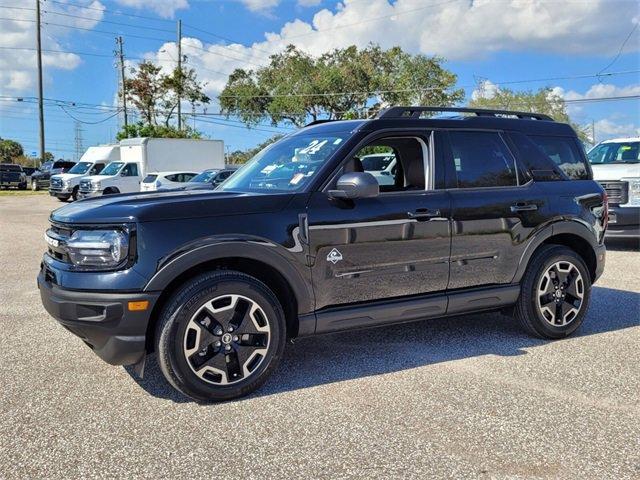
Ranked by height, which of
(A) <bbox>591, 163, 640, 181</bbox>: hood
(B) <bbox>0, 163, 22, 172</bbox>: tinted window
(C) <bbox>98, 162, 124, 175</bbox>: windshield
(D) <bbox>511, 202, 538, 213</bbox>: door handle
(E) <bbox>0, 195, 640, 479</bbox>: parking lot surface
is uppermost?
(B) <bbox>0, 163, 22, 172</bbox>: tinted window

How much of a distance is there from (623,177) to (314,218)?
8457mm

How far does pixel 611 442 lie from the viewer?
3197 millimetres

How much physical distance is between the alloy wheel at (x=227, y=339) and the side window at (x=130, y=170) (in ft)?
78.9

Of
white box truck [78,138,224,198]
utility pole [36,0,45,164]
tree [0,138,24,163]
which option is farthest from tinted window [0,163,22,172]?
tree [0,138,24,163]

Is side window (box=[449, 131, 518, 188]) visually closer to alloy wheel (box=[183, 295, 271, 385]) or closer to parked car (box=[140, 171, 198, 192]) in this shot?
alloy wheel (box=[183, 295, 271, 385])

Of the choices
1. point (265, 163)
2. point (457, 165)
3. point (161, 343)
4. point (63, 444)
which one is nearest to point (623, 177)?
point (457, 165)

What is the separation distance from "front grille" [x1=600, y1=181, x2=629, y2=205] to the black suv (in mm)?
5505

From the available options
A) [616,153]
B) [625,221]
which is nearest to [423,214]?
[625,221]

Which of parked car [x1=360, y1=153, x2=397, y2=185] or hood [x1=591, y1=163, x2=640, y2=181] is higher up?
hood [x1=591, y1=163, x2=640, y2=181]

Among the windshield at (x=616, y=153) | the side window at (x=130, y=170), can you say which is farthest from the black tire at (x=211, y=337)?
the side window at (x=130, y=170)

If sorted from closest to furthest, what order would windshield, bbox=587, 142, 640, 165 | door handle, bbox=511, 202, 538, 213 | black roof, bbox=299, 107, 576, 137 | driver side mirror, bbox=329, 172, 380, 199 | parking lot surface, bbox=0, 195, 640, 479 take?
parking lot surface, bbox=0, 195, 640, 479 < driver side mirror, bbox=329, 172, 380, 199 < black roof, bbox=299, 107, 576, 137 < door handle, bbox=511, 202, 538, 213 < windshield, bbox=587, 142, 640, 165

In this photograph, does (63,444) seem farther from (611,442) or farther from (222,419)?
(611,442)

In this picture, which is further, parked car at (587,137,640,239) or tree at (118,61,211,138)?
tree at (118,61,211,138)

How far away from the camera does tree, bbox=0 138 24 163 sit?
8394cm
